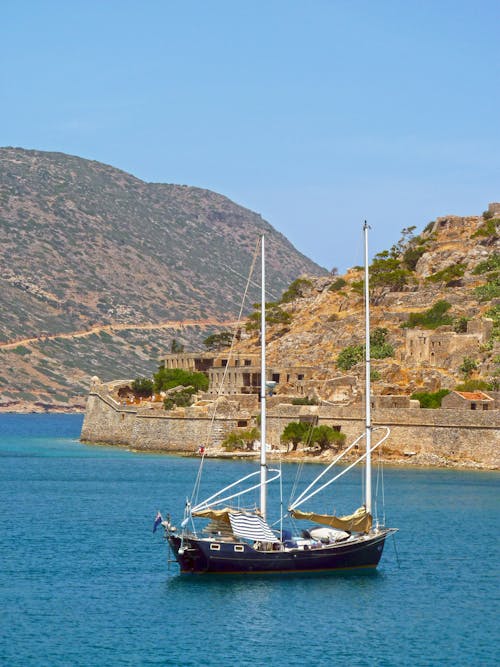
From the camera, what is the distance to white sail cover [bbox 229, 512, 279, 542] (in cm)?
3859

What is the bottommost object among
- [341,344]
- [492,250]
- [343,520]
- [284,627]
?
[284,627]

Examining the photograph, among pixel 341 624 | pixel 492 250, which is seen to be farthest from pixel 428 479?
pixel 492 250

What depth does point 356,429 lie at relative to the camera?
74.2 m

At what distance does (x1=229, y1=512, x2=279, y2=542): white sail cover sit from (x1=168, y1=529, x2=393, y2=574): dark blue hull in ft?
1.04

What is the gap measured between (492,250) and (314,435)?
3502cm

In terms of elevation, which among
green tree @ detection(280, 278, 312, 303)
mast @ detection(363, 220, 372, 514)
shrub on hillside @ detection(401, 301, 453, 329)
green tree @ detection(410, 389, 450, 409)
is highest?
green tree @ detection(280, 278, 312, 303)

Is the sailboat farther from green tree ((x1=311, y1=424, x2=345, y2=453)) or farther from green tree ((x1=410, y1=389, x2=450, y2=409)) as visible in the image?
green tree ((x1=410, y1=389, x2=450, y2=409))

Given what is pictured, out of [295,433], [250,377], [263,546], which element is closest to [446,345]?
[250,377]

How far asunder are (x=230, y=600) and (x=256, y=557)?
2034 mm

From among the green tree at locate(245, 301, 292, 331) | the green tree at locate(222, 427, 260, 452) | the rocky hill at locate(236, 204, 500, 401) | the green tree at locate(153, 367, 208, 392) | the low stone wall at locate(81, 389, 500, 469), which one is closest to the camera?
the low stone wall at locate(81, 389, 500, 469)

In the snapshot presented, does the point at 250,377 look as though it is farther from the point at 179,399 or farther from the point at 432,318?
the point at 432,318

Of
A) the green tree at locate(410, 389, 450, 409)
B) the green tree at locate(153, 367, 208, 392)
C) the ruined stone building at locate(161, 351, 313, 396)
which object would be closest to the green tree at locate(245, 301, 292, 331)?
the green tree at locate(153, 367, 208, 392)

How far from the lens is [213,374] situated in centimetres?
9419

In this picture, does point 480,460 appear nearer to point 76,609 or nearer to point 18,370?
point 76,609
